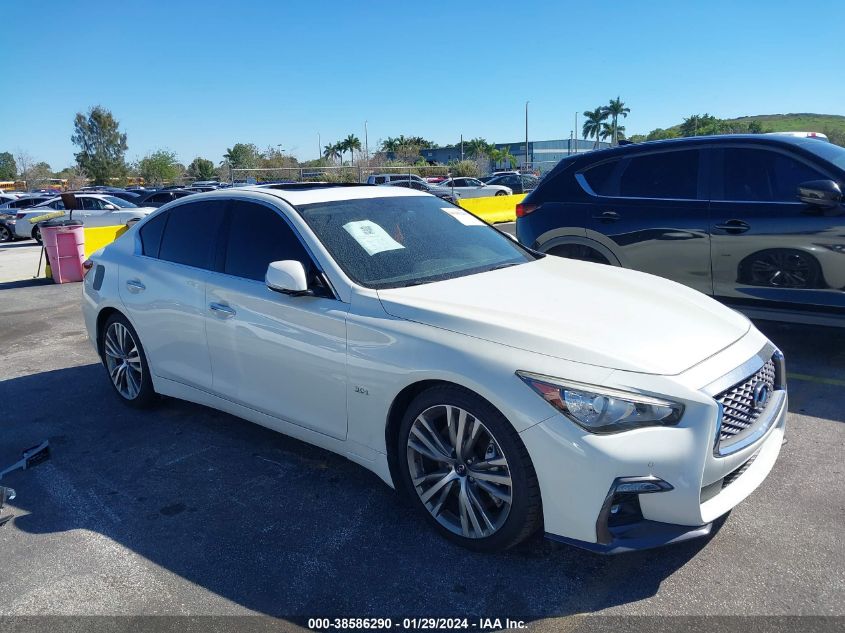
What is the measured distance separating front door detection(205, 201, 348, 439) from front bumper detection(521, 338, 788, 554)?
1.19 m

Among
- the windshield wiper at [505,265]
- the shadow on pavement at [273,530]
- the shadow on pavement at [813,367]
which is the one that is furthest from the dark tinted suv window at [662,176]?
the shadow on pavement at [273,530]

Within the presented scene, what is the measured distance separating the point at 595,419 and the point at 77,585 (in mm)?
2330

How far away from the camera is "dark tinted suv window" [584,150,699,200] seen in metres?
5.93

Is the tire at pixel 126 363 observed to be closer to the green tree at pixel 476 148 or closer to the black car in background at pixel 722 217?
the black car in background at pixel 722 217

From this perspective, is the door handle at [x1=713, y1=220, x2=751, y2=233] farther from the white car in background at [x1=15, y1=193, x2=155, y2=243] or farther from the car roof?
the white car in background at [x1=15, y1=193, x2=155, y2=243]

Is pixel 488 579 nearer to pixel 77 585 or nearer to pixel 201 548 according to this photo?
pixel 201 548

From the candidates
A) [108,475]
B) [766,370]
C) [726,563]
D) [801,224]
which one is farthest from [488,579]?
[801,224]

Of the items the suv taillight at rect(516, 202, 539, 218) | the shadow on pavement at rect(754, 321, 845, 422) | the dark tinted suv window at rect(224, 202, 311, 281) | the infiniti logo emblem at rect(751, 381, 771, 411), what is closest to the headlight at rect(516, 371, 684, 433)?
the infiniti logo emblem at rect(751, 381, 771, 411)

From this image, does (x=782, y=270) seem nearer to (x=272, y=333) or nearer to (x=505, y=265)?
(x=505, y=265)

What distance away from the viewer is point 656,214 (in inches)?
236

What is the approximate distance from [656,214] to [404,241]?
307 centimetres

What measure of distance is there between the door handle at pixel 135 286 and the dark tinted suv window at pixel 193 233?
9.7 inches

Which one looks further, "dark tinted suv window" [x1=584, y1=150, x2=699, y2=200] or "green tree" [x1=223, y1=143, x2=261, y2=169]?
"green tree" [x1=223, y1=143, x2=261, y2=169]

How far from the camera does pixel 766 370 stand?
309 centimetres
